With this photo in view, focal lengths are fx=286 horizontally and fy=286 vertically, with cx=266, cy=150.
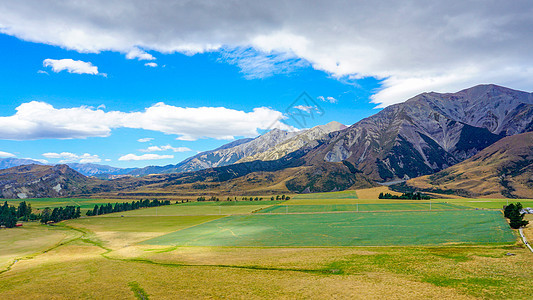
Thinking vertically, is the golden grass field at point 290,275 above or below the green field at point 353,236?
above

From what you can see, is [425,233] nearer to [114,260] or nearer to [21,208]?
[114,260]

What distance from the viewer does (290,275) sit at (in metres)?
46.2

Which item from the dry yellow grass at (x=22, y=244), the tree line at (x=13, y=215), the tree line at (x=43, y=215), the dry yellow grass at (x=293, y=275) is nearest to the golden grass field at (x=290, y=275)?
the dry yellow grass at (x=293, y=275)

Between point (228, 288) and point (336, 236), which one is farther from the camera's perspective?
point (336, 236)

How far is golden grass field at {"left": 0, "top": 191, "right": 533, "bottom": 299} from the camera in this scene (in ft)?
124

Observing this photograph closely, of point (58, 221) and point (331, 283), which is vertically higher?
point (331, 283)

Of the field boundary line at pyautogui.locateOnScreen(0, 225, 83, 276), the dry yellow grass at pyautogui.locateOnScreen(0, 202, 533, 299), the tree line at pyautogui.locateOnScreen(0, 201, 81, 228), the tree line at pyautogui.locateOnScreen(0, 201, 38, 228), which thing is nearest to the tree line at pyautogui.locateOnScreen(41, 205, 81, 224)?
the tree line at pyautogui.locateOnScreen(0, 201, 81, 228)

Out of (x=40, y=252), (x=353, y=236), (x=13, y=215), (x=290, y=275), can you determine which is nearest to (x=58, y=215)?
(x=13, y=215)

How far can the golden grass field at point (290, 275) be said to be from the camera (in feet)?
124

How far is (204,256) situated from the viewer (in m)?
65.9

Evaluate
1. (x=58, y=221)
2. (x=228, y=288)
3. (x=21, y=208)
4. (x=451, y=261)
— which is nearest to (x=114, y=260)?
(x=228, y=288)

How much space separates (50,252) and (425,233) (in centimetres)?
11039

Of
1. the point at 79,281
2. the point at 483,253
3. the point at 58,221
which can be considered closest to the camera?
the point at 79,281

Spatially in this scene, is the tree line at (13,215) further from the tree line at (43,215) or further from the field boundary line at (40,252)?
the field boundary line at (40,252)
